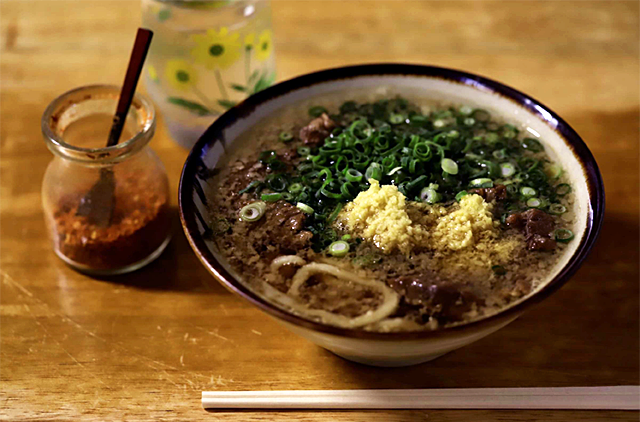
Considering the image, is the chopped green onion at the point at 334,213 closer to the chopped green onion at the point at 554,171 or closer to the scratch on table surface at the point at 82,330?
the scratch on table surface at the point at 82,330

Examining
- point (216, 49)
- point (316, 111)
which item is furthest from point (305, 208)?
point (216, 49)

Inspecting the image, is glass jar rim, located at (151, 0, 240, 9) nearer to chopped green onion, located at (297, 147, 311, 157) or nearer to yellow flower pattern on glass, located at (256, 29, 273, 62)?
yellow flower pattern on glass, located at (256, 29, 273, 62)

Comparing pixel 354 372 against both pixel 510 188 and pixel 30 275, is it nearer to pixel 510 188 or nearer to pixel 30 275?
pixel 510 188

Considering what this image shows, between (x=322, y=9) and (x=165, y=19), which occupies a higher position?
(x=322, y=9)

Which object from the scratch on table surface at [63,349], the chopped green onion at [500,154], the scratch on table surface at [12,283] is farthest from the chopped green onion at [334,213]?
the scratch on table surface at [12,283]

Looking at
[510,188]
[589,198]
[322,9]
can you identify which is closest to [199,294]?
[510,188]
